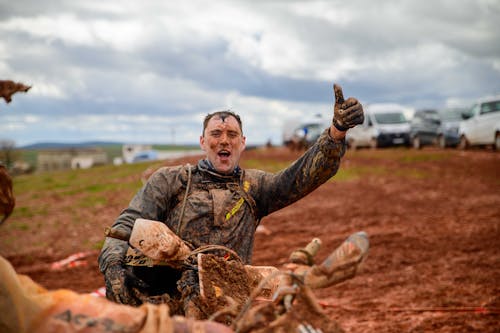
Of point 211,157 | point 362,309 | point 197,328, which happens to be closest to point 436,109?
point 362,309

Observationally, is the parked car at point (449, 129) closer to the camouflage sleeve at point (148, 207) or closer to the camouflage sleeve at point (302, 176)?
the camouflage sleeve at point (302, 176)

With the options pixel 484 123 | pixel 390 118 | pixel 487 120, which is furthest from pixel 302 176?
pixel 390 118

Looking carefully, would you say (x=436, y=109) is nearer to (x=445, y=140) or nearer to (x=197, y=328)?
A: (x=445, y=140)

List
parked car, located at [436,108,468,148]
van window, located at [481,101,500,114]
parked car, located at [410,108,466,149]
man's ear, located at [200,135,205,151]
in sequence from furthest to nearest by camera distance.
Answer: parked car, located at [410,108,466,149], parked car, located at [436,108,468,148], van window, located at [481,101,500,114], man's ear, located at [200,135,205,151]

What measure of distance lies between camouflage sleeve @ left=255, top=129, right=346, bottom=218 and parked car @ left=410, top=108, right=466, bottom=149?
67.0 feet

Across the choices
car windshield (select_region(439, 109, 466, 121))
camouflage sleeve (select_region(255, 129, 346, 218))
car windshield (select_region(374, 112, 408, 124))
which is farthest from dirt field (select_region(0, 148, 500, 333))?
car windshield (select_region(374, 112, 408, 124))

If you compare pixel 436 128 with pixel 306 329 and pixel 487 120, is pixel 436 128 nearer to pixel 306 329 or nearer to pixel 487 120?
pixel 487 120

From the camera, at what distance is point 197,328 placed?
184cm

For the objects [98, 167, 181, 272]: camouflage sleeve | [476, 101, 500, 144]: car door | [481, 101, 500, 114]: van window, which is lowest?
[98, 167, 181, 272]: camouflage sleeve

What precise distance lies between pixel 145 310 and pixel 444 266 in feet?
25.0

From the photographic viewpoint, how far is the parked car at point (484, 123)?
18.5 metres

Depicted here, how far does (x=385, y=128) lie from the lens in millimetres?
25172

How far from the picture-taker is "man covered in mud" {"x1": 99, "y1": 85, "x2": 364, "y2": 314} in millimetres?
3318

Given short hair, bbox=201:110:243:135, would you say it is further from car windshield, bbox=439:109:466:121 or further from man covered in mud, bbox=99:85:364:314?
car windshield, bbox=439:109:466:121
